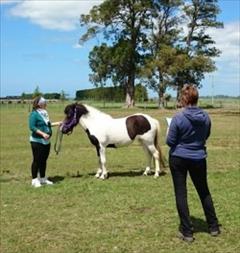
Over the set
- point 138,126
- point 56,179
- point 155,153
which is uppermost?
point 138,126

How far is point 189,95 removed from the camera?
753 cm

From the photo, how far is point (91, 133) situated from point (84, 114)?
501 mm

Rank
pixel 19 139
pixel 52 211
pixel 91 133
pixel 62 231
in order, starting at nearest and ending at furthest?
1. pixel 62 231
2. pixel 52 211
3. pixel 91 133
4. pixel 19 139

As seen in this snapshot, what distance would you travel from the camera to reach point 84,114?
13836 mm

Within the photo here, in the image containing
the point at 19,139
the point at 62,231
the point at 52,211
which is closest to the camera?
the point at 62,231

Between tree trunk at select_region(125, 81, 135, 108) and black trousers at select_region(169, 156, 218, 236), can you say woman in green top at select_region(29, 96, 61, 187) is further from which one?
tree trunk at select_region(125, 81, 135, 108)

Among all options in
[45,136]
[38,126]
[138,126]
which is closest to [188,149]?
[45,136]

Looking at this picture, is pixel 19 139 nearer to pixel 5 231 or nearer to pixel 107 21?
pixel 5 231

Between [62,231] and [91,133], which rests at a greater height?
[91,133]

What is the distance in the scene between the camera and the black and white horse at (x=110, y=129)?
13.7 meters

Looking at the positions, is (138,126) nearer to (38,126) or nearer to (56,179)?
(56,179)

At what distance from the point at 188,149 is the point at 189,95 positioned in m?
0.73

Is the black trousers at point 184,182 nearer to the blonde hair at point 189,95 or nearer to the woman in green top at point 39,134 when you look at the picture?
the blonde hair at point 189,95

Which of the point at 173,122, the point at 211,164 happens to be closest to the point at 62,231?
the point at 173,122
